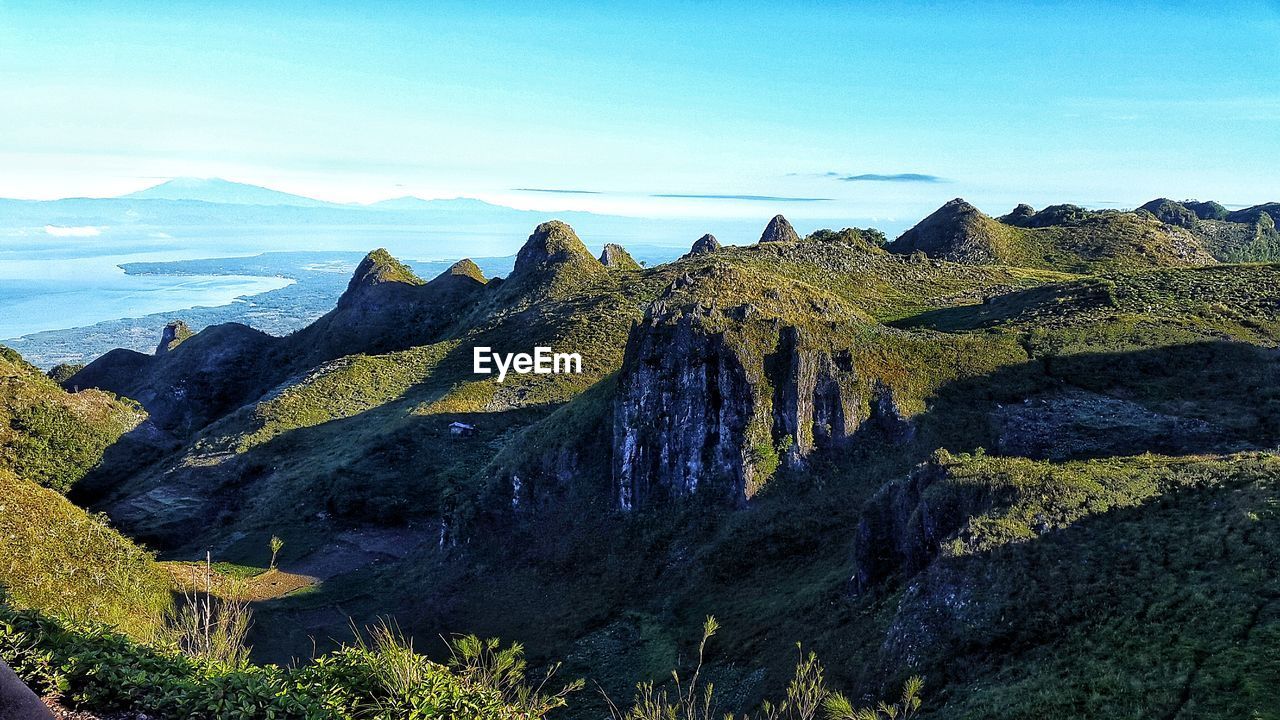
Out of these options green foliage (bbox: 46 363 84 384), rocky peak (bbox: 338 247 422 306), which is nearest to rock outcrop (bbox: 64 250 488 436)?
rocky peak (bbox: 338 247 422 306)

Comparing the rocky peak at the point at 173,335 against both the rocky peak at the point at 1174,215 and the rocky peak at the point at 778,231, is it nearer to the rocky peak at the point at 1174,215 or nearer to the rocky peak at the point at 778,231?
the rocky peak at the point at 778,231

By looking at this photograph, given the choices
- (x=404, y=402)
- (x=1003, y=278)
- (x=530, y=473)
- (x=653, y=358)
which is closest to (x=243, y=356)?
(x=404, y=402)

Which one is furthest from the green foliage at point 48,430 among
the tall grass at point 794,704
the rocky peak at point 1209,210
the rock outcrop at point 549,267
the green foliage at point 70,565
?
the rocky peak at point 1209,210

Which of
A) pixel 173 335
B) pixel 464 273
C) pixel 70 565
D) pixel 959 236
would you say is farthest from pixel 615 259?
pixel 70 565

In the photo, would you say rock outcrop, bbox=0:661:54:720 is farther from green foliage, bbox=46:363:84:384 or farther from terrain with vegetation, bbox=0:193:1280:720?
green foliage, bbox=46:363:84:384

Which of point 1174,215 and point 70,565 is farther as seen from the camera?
point 1174,215

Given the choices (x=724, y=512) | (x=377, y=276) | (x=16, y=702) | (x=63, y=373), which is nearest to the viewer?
(x=16, y=702)

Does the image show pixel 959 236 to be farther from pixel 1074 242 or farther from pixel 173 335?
pixel 173 335

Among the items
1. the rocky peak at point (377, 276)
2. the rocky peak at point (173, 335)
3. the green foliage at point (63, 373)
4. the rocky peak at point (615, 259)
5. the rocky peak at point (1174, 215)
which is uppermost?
the rocky peak at point (1174, 215)
